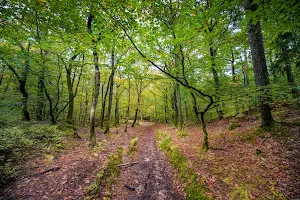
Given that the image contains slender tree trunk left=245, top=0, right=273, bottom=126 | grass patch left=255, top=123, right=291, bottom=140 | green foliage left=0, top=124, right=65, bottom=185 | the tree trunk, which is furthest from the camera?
the tree trunk

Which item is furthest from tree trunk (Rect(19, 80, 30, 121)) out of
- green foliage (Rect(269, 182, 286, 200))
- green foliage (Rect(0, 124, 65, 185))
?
green foliage (Rect(269, 182, 286, 200))

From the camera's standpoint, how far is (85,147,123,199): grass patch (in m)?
3.74

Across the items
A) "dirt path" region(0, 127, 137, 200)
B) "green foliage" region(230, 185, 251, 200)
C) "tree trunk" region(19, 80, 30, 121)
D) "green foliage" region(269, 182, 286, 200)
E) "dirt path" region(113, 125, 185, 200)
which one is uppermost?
"tree trunk" region(19, 80, 30, 121)

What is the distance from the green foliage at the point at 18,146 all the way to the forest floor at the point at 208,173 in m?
0.37

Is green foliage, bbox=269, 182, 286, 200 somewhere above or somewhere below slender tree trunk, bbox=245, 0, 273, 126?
below

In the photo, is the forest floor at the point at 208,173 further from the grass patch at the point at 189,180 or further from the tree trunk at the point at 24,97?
the tree trunk at the point at 24,97

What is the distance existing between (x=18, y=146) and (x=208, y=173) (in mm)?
7871

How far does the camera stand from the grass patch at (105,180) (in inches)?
147

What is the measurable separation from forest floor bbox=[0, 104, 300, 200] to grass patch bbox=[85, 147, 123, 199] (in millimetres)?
154

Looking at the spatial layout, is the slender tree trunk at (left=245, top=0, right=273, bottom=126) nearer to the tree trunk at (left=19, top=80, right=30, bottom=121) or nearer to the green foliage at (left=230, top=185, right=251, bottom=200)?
the green foliage at (left=230, top=185, right=251, bottom=200)

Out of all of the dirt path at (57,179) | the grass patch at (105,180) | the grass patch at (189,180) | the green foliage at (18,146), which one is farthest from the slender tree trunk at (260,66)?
the green foliage at (18,146)

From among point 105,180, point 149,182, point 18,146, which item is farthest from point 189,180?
point 18,146

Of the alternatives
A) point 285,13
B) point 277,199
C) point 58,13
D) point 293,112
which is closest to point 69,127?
point 58,13

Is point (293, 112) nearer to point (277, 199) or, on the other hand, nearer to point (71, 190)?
point (277, 199)
